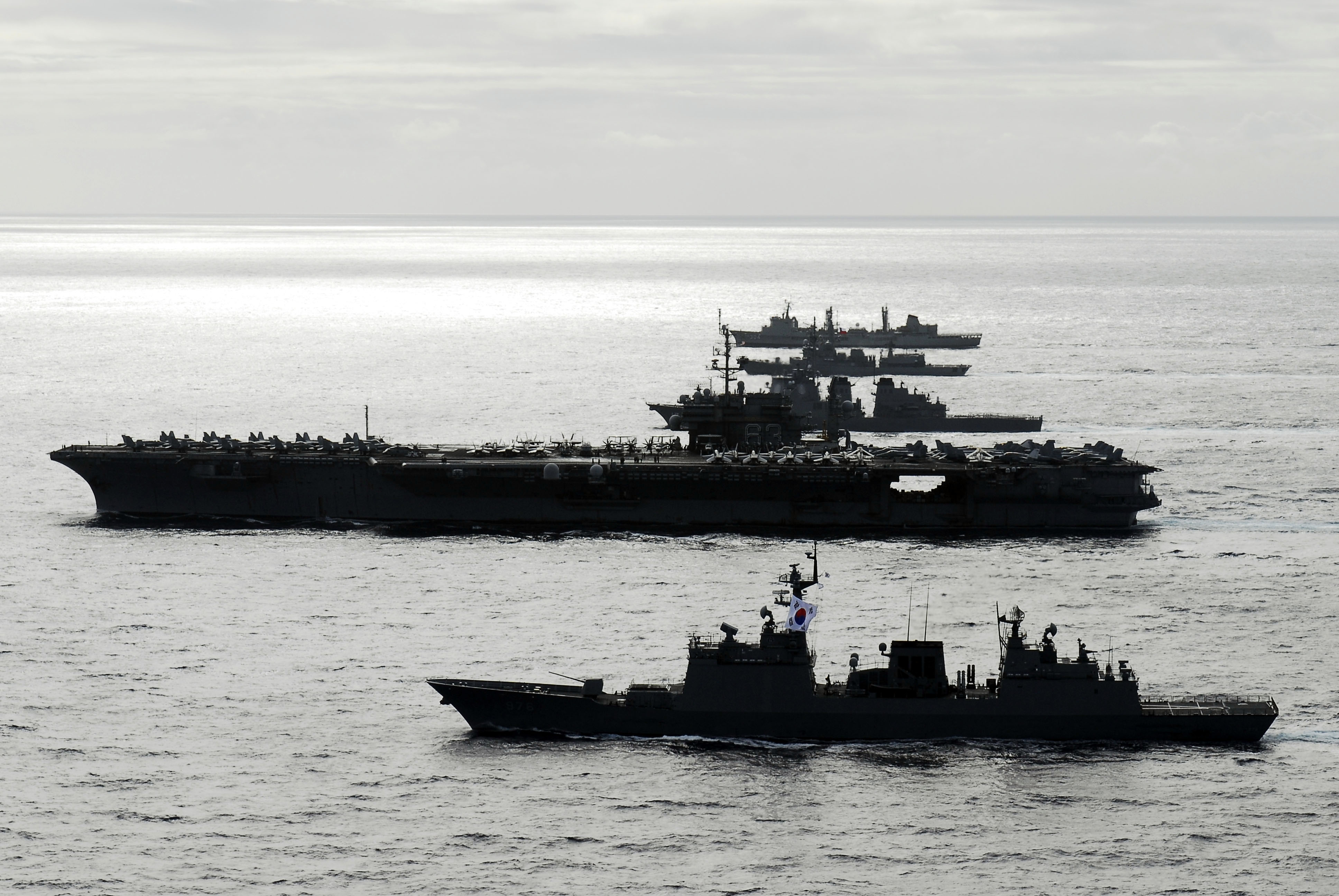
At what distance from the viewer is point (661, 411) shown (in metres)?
88.4

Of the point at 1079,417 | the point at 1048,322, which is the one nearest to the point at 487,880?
the point at 1079,417

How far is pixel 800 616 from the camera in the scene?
117 ft

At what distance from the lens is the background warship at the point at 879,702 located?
118ft

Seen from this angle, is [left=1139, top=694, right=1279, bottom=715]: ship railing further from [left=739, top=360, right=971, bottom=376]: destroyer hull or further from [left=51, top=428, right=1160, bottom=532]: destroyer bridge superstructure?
[left=739, top=360, right=971, bottom=376]: destroyer hull

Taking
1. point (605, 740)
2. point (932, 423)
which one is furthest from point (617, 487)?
point (932, 423)

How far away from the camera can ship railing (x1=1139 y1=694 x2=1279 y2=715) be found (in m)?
36.4

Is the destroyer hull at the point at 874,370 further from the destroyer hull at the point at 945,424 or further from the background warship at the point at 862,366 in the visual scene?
the destroyer hull at the point at 945,424

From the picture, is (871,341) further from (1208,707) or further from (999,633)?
(1208,707)

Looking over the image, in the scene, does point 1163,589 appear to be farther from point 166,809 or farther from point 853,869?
point 166,809

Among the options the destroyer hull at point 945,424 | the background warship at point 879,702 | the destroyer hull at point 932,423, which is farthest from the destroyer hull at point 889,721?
the destroyer hull at point 945,424

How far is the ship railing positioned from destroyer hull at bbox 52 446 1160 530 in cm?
2383

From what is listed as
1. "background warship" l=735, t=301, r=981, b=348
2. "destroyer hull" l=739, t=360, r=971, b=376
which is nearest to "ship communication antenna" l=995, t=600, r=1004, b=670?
"destroyer hull" l=739, t=360, r=971, b=376

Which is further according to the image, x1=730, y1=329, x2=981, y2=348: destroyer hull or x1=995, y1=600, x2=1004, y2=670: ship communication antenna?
x1=730, y1=329, x2=981, y2=348: destroyer hull

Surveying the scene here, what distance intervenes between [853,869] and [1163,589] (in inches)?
945
